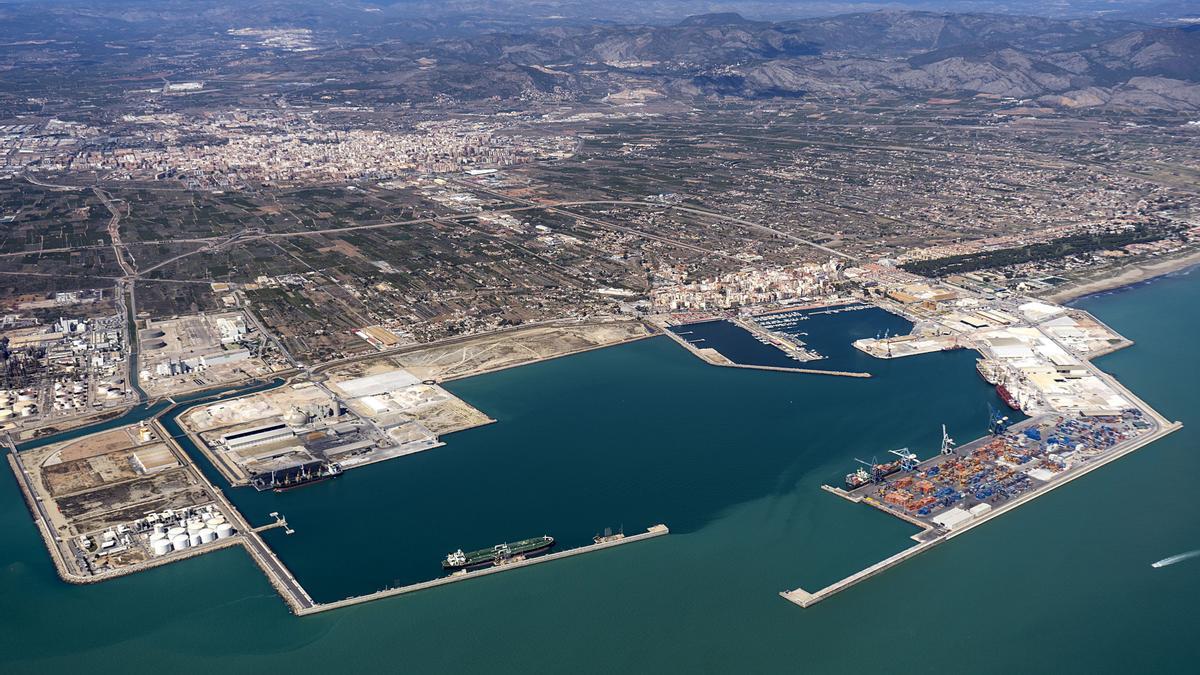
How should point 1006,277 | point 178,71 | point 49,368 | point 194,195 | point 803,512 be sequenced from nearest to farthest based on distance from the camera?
1. point 803,512
2. point 49,368
3. point 1006,277
4. point 194,195
5. point 178,71

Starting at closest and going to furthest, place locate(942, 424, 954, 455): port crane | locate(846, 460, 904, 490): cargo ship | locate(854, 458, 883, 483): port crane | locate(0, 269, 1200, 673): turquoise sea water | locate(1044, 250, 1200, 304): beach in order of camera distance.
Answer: locate(0, 269, 1200, 673): turquoise sea water
locate(846, 460, 904, 490): cargo ship
locate(854, 458, 883, 483): port crane
locate(942, 424, 954, 455): port crane
locate(1044, 250, 1200, 304): beach

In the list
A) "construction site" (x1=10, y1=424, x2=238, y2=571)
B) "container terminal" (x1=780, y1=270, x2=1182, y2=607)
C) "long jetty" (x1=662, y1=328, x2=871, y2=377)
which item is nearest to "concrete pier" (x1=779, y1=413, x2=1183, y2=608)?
"container terminal" (x1=780, y1=270, x2=1182, y2=607)

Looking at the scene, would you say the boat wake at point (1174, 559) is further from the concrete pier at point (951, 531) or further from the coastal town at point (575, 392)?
the concrete pier at point (951, 531)

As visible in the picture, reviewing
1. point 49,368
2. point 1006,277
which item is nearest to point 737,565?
point 49,368

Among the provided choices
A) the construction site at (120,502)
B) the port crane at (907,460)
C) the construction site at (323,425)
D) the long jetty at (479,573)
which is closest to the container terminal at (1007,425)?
the port crane at (907,460)

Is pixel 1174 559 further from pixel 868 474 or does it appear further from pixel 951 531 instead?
pixel 868 474

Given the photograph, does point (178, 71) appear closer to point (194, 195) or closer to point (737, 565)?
point (194, 195)

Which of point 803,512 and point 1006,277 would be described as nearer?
point 803,512

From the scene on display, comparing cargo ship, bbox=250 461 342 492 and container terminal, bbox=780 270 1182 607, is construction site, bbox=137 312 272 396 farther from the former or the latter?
container terminal, bbox=780 270 1182 607
